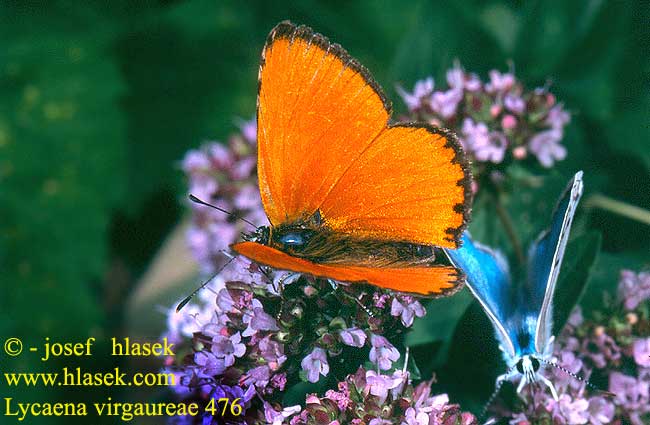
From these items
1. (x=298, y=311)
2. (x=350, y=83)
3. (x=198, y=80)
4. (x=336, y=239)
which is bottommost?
(x=298, y=311)

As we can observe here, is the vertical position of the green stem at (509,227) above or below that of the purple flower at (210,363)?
above

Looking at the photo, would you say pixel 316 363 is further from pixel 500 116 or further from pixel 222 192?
pixel 222 192

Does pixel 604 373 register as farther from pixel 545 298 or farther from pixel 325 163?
pixel 325 163

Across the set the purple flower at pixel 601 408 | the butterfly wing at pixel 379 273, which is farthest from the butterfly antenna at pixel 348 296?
the purple flower at pixel 601 408

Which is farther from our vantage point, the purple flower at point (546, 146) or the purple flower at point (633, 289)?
the purple flower at point (546, 146)

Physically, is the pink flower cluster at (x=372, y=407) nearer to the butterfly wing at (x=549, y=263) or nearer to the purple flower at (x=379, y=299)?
the purple flower at (x=379, y=299)

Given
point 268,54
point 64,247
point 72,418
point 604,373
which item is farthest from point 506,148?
point 72,418

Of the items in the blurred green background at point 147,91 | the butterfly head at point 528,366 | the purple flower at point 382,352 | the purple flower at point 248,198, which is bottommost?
the butterfly head at point 528,366
